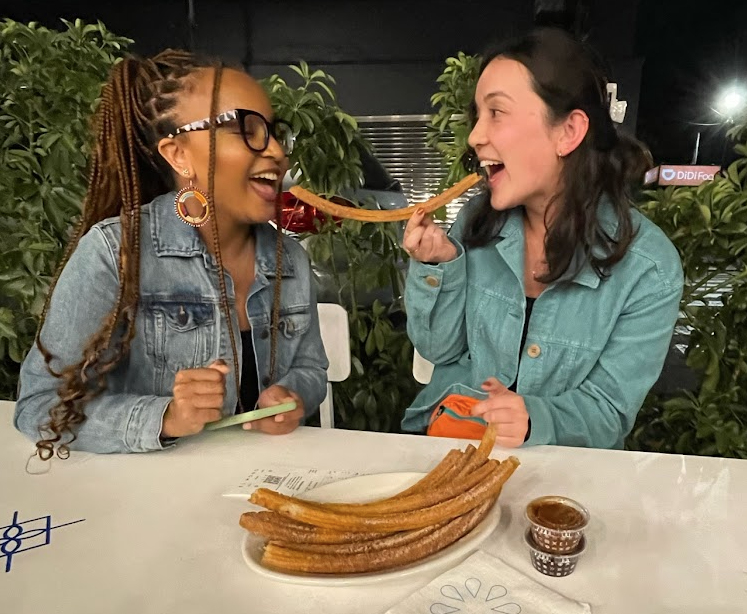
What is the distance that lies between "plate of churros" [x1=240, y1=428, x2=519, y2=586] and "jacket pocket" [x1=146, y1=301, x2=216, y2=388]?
0.46m

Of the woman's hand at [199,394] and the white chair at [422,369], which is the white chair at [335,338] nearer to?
the white chair at [422,369]

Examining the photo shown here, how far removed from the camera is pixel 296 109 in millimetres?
1766

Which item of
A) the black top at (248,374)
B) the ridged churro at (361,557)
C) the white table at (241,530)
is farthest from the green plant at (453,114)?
the ridged churro at (361,557)

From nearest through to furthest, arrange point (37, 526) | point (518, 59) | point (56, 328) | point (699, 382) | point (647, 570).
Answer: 1. point (647, 570)
2. point (37, 526)
3. point (56, 328)
4. point (518, 59)
5. point (699, 382)

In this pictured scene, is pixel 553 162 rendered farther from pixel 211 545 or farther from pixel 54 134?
pixel 54 134

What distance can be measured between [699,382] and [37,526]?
1977 mm

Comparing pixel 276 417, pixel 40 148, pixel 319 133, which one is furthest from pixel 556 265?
pixel 40 148

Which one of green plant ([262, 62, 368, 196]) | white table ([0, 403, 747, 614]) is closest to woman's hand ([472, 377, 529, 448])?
white table ([0, 403, 747, 614])

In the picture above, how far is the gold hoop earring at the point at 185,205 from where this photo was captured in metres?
1.11

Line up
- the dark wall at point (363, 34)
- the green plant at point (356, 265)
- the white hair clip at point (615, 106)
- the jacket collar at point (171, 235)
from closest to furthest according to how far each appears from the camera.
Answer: the jacket collar at point (171, 235) → the white hair clip at point (615, 106) → the dark wall at point (363, 34) → the green plant at point (356, 265)

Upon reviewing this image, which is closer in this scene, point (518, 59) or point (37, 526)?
point (37, 526)

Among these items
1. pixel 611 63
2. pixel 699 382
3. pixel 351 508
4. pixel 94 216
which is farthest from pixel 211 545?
pixel 699 382

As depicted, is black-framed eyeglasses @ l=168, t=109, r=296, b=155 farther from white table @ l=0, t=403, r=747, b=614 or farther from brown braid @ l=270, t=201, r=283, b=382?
white table @ l=0, t=403, r=747, b=614

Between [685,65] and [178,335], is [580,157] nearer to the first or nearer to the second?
[685,65]
